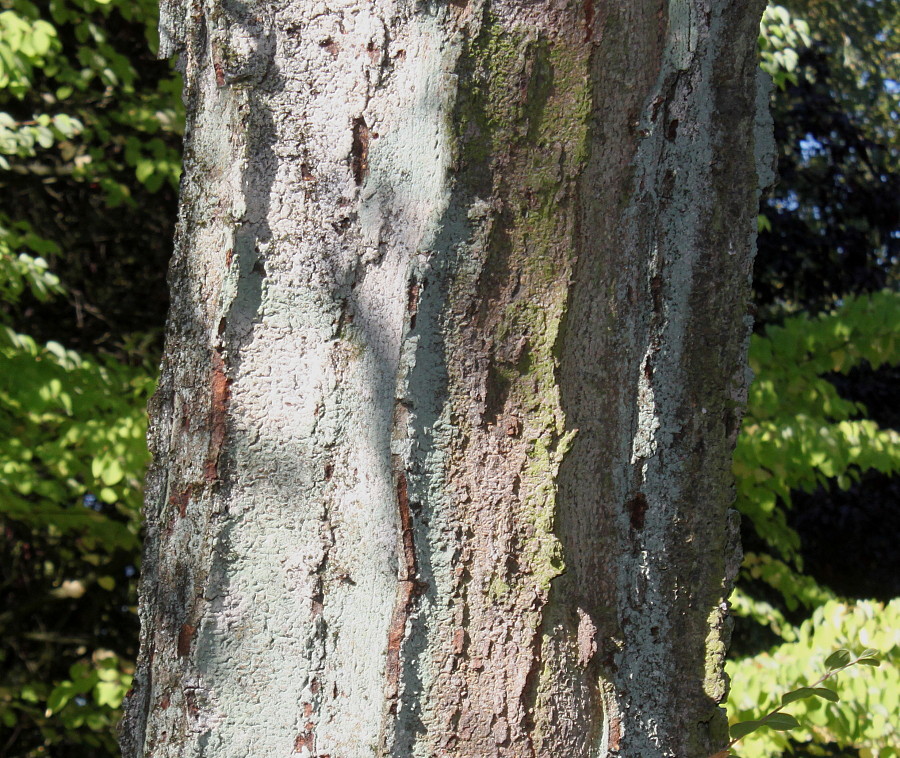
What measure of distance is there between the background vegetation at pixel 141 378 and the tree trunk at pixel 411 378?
1.64m

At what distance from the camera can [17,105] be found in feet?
14.1

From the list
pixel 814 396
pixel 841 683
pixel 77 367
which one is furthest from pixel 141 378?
pixel 814 396

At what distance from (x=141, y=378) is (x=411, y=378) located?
2.56 meters

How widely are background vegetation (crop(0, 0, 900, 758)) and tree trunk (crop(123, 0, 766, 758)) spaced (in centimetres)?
Answer: 164

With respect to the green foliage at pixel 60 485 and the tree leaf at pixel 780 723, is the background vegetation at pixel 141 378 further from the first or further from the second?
the tree leaf at pixel 780 723

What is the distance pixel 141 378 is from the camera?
10.3ft

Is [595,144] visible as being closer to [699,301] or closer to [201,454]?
[699,301]

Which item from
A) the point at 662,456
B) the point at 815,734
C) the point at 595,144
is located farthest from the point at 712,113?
the point at 815,734

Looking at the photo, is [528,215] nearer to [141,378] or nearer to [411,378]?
[411,378]

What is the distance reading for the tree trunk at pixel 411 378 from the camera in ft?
2.70

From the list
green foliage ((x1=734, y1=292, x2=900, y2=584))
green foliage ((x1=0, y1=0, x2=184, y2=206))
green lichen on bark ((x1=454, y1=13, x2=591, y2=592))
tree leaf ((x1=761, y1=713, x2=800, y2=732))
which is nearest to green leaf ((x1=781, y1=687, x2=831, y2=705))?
tree leaf ((x1=761, y1=713, x2=800, y2=732))

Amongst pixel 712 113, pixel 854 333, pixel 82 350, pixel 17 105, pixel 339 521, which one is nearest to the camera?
pixel 339 521

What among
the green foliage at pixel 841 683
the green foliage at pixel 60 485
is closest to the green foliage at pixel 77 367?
the green foliage at pixel 60 485

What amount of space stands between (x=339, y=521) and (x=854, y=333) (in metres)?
2.88
